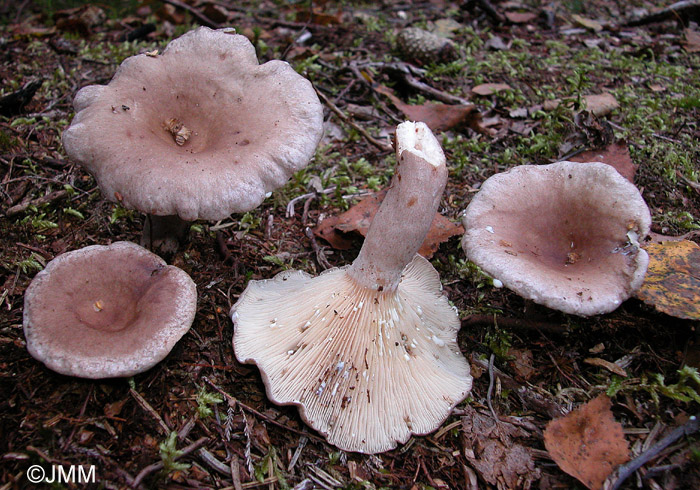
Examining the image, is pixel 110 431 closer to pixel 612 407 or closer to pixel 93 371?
pixel 93 371

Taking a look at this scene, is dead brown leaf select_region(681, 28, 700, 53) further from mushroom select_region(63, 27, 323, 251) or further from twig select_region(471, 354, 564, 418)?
mushroom select_region(63, 27, 323, 251)

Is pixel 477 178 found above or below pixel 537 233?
Answer: below

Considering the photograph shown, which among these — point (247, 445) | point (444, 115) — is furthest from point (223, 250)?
point (444, 115)

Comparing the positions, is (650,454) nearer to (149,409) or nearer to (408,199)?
(408,199)

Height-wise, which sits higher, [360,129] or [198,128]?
[198,128]

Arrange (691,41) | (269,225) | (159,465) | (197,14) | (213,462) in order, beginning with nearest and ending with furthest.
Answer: (159,465) < (213,462) < (269,225) < (197,14) < (691,41)

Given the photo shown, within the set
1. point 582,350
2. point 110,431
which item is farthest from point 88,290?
point 582,350

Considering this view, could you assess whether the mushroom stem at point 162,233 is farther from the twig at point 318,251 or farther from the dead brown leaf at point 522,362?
the dead brown leaf at point 522,362

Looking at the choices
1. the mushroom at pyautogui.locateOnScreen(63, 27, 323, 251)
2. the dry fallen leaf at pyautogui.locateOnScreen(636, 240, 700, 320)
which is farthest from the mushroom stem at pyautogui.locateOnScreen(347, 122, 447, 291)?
the dry fallen leaf at pyautogui.locateOnScreen(636, 240, 700, 320)
